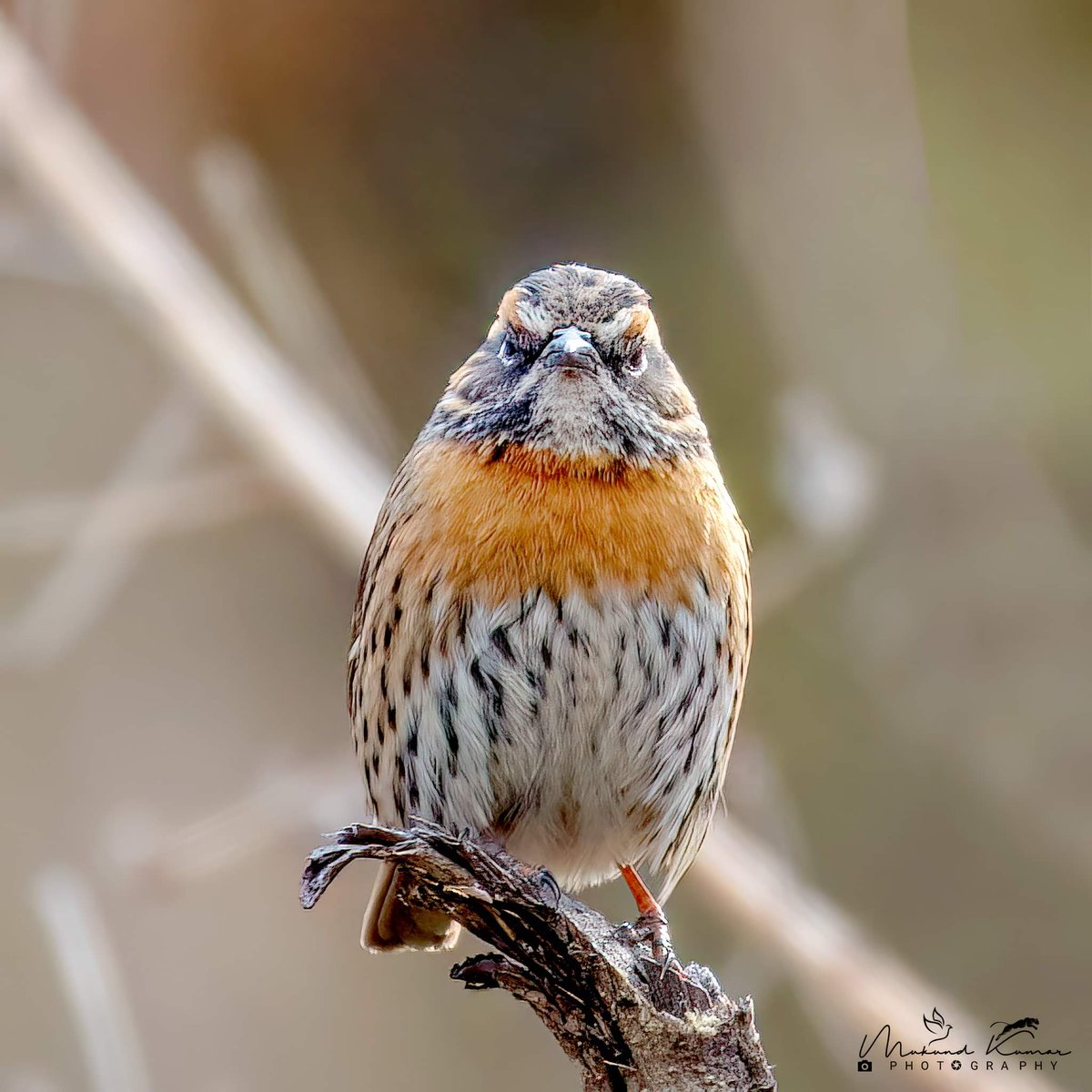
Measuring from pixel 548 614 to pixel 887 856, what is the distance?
182 inches

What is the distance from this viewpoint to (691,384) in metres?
8.15

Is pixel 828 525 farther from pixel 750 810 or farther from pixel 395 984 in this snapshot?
pixel 395 984

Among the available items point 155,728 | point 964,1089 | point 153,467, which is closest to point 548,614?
point 964,1089

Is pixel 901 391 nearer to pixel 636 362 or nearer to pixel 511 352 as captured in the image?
pixel 636 362

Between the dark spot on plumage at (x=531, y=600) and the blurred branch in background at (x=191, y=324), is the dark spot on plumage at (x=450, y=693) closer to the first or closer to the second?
the dark spot on plumage at (x=531, y=600)

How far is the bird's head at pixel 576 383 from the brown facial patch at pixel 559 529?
55 mm

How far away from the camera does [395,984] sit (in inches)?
316

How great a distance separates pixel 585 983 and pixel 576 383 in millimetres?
1514

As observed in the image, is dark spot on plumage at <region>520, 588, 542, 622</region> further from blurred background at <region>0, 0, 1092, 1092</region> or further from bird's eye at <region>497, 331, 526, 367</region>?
blurred background at <region>0, 0, 1092, 1092</region>

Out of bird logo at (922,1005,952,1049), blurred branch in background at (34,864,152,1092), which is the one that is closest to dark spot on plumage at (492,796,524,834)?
bird logo at (922,1005,952,1049)

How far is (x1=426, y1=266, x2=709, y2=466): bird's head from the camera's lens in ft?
13.7

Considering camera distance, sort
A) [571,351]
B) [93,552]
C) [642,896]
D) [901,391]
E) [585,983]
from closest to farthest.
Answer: [585,983], [571,351], [642,896], [93,552], [901,391]

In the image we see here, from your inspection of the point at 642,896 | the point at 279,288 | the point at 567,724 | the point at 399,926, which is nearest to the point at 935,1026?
the point at 642,896

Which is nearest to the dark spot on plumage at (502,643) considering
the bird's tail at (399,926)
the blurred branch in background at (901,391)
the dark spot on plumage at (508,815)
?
the dark spot on plumage at (508,815)
